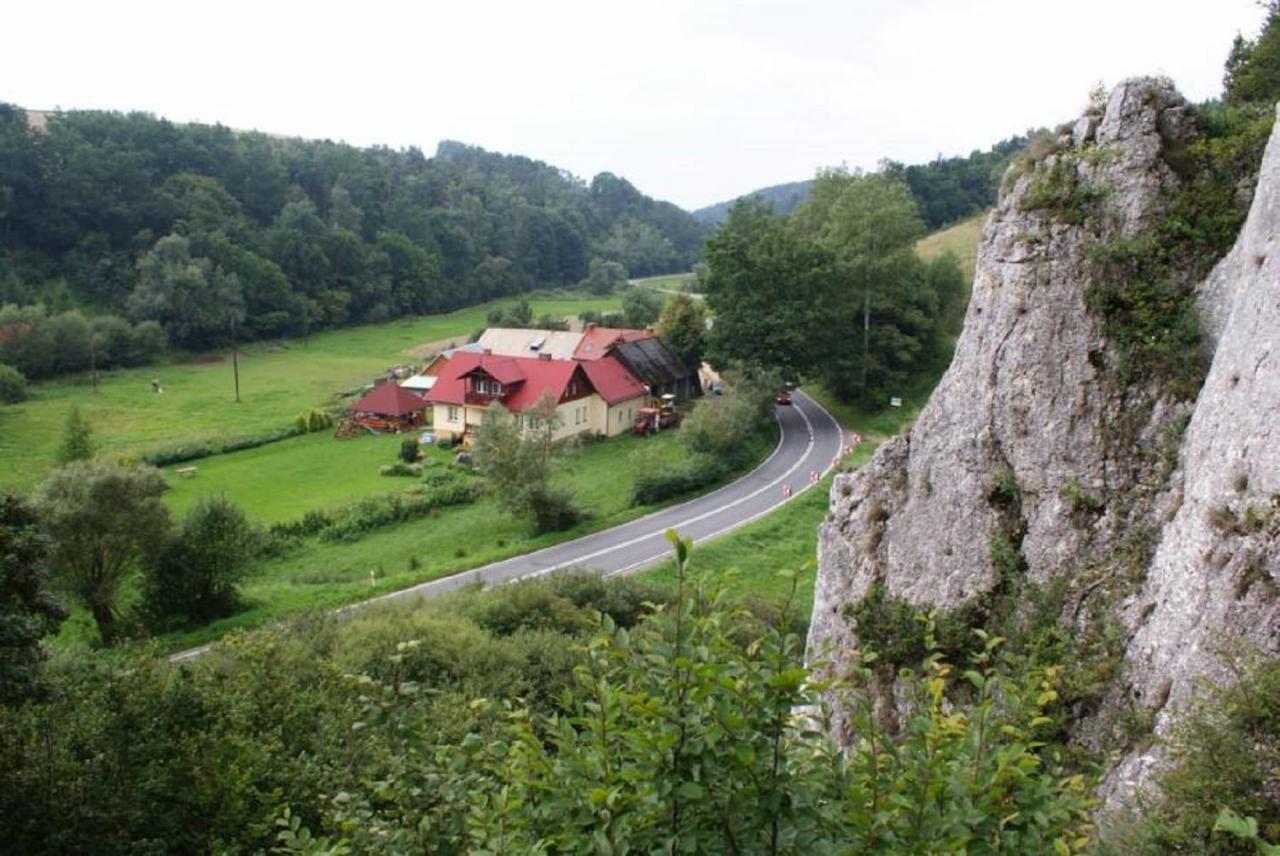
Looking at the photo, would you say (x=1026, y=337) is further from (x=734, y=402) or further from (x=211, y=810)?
(x=734, y=402)

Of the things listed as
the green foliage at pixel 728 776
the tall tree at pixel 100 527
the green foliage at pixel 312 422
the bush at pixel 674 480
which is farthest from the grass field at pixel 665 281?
the green foliage at pixel 728 776

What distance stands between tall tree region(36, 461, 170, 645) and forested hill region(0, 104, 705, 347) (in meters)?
67.8

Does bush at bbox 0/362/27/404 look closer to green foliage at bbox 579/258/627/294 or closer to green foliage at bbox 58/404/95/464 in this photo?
green foliage at bbox 58/404/95/464

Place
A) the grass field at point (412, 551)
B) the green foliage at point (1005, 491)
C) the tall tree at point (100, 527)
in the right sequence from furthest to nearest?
the grass field at point (412, 551) < the tall tree at point (100, 527) < the green foliage at point (1005, 491)

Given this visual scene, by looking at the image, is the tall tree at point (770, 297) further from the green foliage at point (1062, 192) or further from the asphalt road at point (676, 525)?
the green foliage at point (1062, 192)

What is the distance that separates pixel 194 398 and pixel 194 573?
150 feet

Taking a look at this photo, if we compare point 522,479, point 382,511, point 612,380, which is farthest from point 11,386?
point 522,479

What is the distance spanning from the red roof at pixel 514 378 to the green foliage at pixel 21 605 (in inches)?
1538

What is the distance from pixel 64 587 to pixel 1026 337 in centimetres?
3093

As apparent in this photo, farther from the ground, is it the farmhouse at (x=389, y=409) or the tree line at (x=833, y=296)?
the tree line at (x=833, y=296)

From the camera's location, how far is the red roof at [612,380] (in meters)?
57.8

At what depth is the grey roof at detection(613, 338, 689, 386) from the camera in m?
63.0

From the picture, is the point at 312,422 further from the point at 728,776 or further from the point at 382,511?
Answer: the point at 728,776

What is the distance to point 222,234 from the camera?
362 ft
